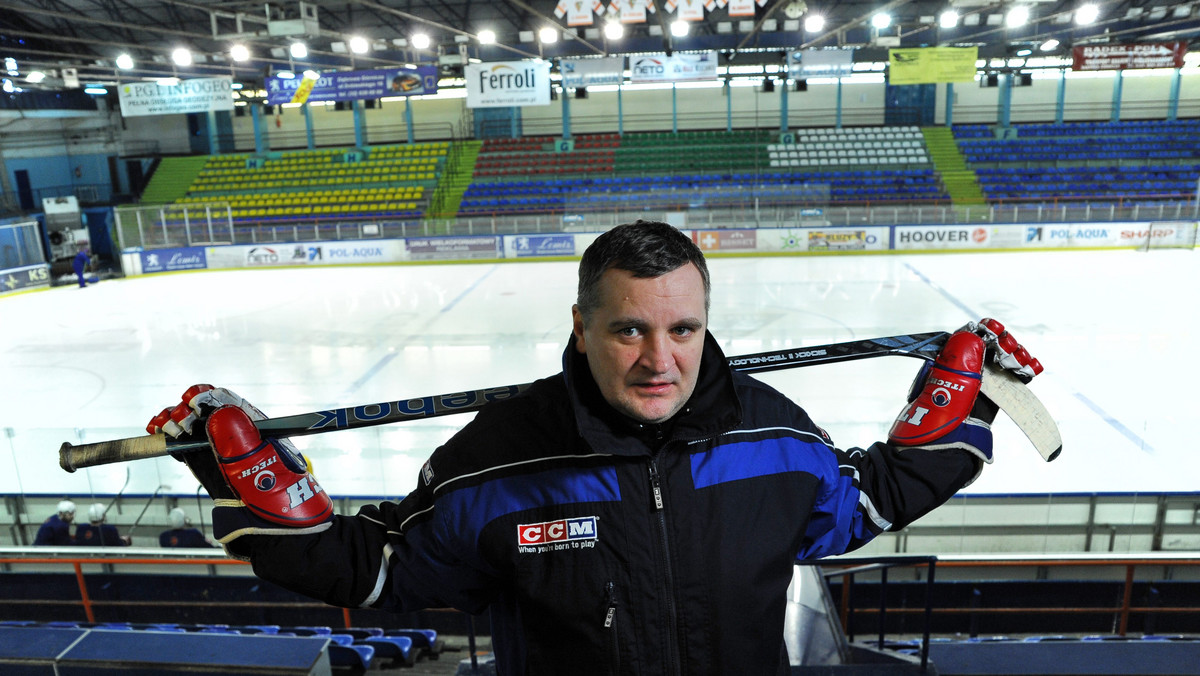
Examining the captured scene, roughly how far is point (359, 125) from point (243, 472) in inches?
1271

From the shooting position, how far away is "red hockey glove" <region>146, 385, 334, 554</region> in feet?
5.81

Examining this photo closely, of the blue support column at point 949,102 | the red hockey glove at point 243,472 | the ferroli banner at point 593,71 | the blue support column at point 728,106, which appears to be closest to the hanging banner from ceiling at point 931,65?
the ferroli banner at point 593,71

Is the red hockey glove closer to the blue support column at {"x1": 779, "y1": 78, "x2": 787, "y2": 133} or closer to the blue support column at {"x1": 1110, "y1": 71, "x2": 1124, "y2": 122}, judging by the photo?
the blue support column at {"x1": 779, "y1": 78, "x2": 787, "y2": 133}

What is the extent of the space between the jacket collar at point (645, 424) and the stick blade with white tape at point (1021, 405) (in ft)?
3.28

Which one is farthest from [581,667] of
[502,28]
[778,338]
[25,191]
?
[25,191]

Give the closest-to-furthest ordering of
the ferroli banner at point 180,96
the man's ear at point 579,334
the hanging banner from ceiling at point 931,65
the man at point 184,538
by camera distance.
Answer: the man's ear at point 579,334 → the man at point 184,538 → the hanging banner from ceiling at point 931,65 → the ferroli banner at point 180,96

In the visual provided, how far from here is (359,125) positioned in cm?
3177

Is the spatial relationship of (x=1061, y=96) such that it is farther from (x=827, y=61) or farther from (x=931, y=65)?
(x=931, y=65)

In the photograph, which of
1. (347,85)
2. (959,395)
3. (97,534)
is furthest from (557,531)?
(347,85)

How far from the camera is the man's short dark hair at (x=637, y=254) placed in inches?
59.9

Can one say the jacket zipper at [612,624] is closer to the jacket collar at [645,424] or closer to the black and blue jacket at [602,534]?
the black and blue jacket at [602,534]

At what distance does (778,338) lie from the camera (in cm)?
1245

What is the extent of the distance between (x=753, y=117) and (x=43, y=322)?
83.4 feet

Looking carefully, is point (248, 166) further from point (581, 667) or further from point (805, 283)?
point (581, 667)
